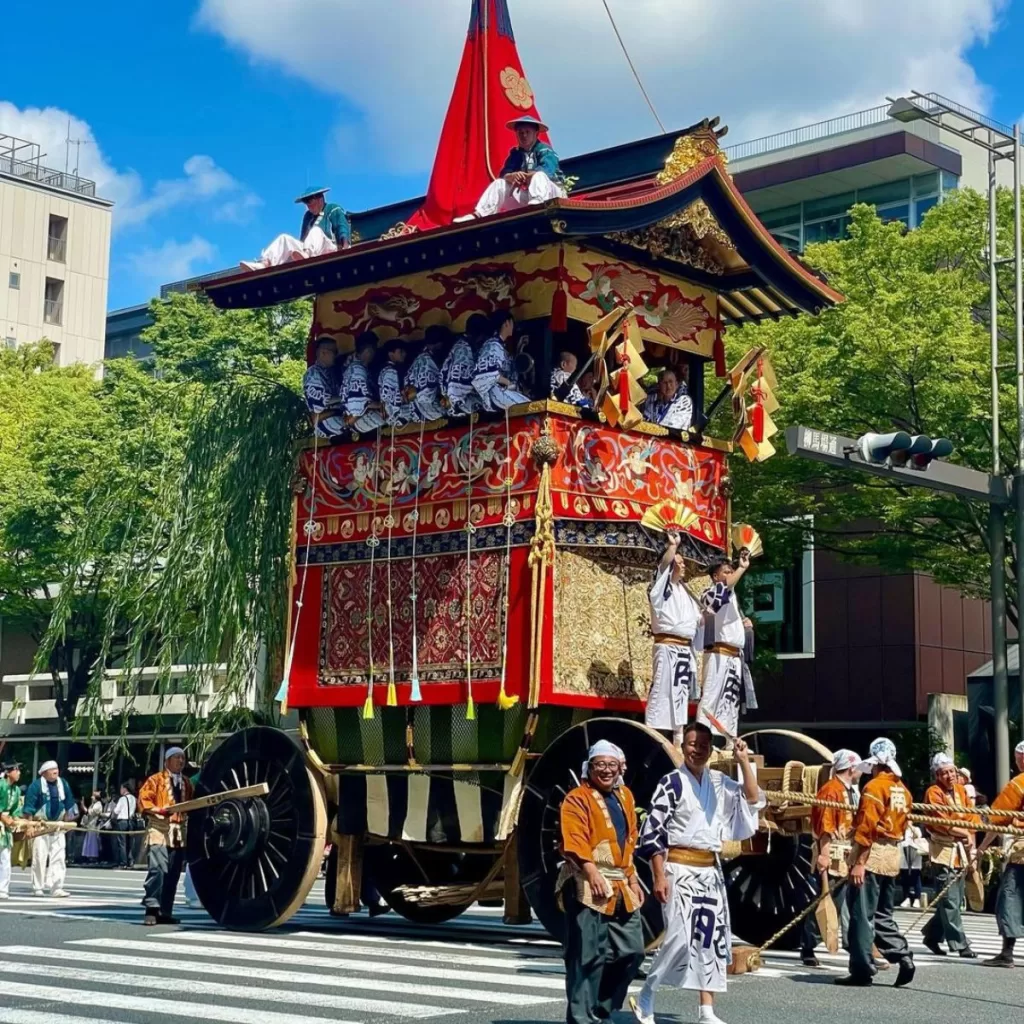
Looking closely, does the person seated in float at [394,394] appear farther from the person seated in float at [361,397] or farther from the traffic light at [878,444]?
the traffic light at [878,444]

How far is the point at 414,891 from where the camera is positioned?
1482 cm

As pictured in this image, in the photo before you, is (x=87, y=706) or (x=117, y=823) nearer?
(x=87, y=706)

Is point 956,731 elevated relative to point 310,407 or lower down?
lower down

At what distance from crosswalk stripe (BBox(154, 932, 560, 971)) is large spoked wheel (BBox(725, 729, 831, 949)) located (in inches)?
87.0

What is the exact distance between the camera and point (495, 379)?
1391 centimetres

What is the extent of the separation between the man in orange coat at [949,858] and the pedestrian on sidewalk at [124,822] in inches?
718

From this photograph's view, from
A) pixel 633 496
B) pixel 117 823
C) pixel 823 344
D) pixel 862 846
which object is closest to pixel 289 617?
pixel 633 496

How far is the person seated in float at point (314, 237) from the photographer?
52.1 ft

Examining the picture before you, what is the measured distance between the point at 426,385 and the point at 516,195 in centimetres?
180

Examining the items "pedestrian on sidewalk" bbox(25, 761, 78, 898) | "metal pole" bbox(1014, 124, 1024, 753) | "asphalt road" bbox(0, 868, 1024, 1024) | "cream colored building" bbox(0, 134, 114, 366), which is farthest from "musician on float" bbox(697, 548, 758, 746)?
"cream colored building" bbox(0, 134, 114, 366)

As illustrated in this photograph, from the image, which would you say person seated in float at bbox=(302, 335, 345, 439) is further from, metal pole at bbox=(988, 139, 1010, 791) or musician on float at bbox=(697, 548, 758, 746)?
metal pole at bbox=(988, 139, 1010, 791)

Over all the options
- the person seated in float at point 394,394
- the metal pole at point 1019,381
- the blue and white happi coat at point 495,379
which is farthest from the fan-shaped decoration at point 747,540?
the metal pole at point 1019,381

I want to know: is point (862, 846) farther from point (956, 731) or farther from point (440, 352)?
point (956, 731)

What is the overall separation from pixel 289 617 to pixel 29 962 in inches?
161
